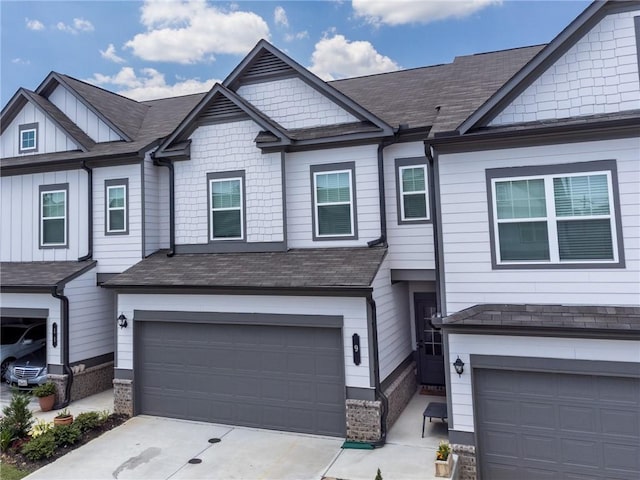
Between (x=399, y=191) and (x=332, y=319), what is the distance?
3512 mm

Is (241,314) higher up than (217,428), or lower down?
higher up

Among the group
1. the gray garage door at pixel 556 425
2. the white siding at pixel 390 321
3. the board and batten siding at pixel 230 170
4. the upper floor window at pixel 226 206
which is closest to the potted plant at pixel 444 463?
the gray garage door at pixel 556 425

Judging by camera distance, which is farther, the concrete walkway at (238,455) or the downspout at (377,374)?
the downspout at (377,374)

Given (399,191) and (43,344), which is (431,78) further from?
(43,344)

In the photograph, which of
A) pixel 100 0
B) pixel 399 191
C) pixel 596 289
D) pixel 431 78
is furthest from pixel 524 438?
pixel 100 0

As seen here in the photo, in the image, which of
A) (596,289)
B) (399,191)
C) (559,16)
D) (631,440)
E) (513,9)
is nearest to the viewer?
(631,440)

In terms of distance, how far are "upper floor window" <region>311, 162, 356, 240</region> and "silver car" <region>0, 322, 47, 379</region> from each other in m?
9.73

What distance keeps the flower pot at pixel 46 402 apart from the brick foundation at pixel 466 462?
9.74 m

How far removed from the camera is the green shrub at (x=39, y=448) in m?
8.02

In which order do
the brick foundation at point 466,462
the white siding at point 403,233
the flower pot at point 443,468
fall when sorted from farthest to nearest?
the white siding at point 403,233
the brick foundation at point 466,462
the flower pot at point 443,468

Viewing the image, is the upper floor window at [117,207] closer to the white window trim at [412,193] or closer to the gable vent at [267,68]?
the gable vent at [267,68]

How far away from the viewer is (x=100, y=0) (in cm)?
→ 1342

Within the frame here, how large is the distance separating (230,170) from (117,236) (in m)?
4.01

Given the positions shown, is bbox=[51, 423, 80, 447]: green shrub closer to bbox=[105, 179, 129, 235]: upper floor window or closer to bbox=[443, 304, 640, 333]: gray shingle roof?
bbox=[105, 179, 129, 235]: upper floor window
